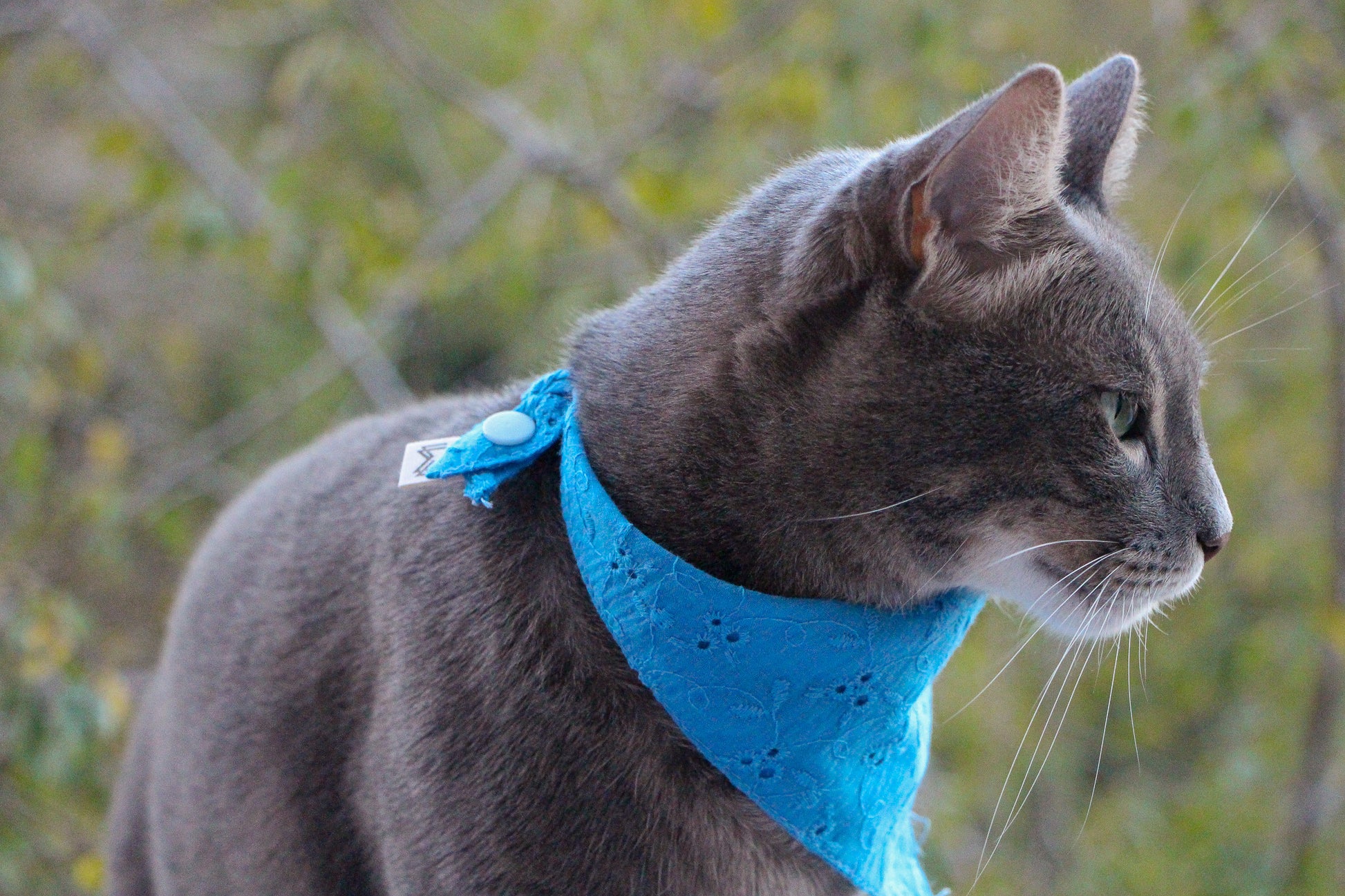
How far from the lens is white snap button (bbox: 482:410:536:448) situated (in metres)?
1.01

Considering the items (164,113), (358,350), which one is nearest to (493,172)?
(358,350)

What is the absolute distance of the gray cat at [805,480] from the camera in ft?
3.10

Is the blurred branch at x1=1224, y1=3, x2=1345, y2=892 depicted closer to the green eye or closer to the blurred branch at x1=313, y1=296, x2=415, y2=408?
the green eye

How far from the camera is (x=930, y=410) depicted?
95cm

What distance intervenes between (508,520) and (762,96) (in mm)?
1548

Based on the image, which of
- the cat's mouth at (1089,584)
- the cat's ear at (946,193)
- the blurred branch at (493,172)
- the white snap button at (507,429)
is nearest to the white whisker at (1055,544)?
the cat's mouth at (1089,584)

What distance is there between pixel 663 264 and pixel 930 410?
31.7 inches

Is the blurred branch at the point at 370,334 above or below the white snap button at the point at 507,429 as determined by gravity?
below

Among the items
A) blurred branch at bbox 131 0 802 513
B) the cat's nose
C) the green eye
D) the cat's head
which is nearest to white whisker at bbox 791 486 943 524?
the cat's head

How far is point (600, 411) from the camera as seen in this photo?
1.05m

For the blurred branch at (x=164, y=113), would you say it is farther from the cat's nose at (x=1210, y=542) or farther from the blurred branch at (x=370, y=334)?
the cat's nose at (x=1210, y=542)

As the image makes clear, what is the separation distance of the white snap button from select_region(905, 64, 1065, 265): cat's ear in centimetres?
37

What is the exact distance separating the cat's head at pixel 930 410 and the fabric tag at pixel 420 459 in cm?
15

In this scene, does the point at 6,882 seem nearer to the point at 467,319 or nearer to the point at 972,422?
the point at 972,422
